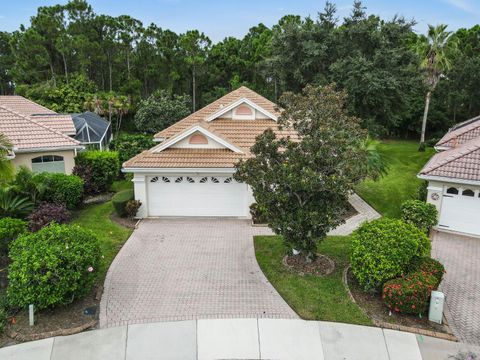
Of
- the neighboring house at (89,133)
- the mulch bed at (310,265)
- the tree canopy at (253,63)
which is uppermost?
the tree canopy at (253,63)

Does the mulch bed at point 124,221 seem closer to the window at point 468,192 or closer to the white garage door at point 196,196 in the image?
the white garage door at point 196,196

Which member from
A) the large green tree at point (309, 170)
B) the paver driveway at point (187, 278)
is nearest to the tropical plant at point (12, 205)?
the paver driveway at point (187, 278)

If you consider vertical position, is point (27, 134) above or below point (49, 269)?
above

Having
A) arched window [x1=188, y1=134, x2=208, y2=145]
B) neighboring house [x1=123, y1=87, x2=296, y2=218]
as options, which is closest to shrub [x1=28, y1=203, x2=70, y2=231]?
neighboring house [x1=123, y1=87, x2=296, y2=218]

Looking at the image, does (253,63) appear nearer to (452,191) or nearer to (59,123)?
(59,123)

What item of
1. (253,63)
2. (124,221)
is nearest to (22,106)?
(124,221)

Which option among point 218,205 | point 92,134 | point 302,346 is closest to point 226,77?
point 92,134
